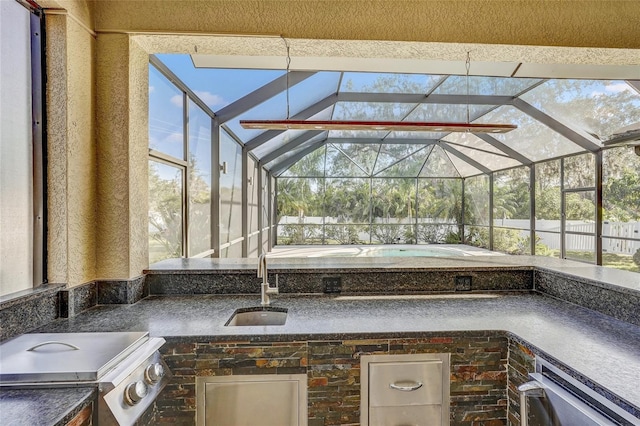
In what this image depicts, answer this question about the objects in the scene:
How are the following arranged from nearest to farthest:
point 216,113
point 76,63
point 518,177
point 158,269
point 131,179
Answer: point 76,63 → point 131,179 → point 158,269 → point 216,113 → point 518,177

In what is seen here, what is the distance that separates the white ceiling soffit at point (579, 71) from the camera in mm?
3180

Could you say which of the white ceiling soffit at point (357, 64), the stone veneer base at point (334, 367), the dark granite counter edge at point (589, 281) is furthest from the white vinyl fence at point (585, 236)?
the stone veneer base at point (334, 367)

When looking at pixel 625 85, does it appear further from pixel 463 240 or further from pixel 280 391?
pixel 463 240

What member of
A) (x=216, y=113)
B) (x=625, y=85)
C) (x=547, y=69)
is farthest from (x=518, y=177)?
(x=216, y=113)

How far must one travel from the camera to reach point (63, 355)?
1.29 metres

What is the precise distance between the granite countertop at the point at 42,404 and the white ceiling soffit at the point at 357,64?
2569 millimetres

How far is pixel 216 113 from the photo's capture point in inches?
162

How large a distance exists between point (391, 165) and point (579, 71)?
7.05 meters

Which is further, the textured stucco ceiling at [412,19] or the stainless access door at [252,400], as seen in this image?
the textured stucco ceiling at [412,19]

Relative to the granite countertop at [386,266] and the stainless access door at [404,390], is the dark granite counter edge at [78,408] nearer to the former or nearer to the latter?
the stainless access door at [404,390]

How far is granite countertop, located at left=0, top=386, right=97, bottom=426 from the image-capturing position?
956mm

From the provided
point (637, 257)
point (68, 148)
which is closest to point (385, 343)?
point (68, 148)

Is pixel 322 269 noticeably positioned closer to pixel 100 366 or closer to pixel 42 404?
pixel 100 366

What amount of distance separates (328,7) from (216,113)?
2.38 meters
